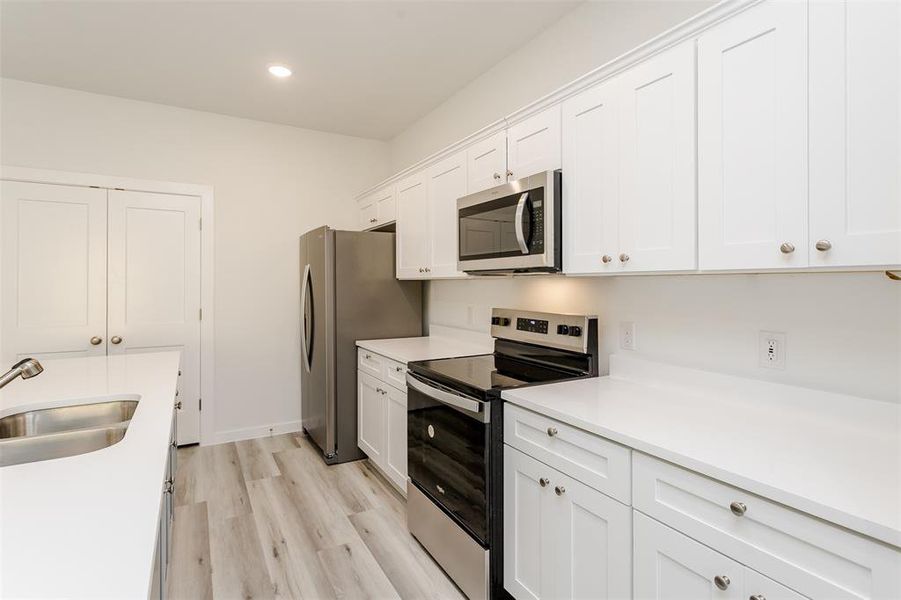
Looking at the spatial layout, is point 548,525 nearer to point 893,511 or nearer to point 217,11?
point 893,511

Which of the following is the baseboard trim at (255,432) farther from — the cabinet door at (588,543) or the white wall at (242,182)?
the cabinet door at (588,543)

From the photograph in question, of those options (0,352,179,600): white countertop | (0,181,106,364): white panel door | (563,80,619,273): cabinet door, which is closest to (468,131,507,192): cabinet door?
(563,80,619,273): cabinet door

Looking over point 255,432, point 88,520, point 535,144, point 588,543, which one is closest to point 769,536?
point 588,543

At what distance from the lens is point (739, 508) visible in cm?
106

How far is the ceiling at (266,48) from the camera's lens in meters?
2.44

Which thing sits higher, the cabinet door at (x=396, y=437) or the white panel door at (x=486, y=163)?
the white panel door at (x=486, y=163)

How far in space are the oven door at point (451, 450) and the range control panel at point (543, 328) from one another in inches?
23.2

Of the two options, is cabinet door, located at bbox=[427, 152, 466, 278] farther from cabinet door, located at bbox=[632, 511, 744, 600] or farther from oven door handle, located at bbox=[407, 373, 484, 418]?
cabinet door, located at bbox=[632, 511, 744, 600]

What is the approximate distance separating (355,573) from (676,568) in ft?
4.92

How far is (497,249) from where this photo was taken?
2.29 m

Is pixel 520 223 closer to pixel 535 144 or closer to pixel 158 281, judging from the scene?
pixel 535 144

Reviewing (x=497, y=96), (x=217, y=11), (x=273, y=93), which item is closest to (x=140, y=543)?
(x=217, y=11)

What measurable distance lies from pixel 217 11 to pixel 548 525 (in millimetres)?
2874

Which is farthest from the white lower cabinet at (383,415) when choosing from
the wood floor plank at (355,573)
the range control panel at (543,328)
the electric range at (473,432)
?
the range control panel at (543,328)
